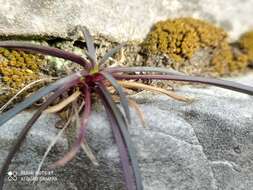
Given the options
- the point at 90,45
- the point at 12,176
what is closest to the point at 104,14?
the point at 90,45

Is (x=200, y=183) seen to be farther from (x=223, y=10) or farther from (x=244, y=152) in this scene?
(x=223, y=10)

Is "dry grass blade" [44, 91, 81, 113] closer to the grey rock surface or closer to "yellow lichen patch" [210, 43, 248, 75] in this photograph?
the grey rock surface

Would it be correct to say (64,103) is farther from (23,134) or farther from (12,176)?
(12,176)

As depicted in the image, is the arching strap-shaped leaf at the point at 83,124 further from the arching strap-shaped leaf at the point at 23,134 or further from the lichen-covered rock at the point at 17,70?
the lichen-covered rock at the point at 17,70

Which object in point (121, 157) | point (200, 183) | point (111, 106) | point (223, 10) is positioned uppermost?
point (223, 10)

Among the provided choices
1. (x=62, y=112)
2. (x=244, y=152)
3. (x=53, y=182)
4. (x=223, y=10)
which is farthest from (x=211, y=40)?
(x=53, y=182)

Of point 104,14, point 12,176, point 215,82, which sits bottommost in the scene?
point 12,176
